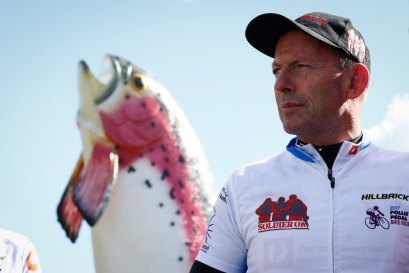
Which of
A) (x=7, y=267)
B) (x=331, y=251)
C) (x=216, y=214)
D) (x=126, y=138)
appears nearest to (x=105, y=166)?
(x=126, y=138)

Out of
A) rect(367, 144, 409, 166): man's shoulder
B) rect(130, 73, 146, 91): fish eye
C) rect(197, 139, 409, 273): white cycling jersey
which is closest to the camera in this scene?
rect(197, 139, 409, 273): white cycling jersey

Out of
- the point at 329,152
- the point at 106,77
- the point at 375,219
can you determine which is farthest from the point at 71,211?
the point at 375,219

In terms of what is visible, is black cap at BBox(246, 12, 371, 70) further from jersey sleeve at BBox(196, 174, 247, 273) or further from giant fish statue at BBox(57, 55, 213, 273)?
giant fish statue at BBox(57, 55, 213, 273)

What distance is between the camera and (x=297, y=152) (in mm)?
1440

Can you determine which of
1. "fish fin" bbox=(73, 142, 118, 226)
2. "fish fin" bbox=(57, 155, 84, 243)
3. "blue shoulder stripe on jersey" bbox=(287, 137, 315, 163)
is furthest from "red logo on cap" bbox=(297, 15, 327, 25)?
"fish fin" bbox=(57, 155, 84, 243)

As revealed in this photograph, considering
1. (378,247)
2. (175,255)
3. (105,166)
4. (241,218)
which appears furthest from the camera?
(105,166)

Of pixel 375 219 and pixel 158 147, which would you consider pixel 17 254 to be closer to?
pixel 158 147

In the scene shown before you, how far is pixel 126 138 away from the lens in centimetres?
432

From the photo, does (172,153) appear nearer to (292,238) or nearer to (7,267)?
(7,267)

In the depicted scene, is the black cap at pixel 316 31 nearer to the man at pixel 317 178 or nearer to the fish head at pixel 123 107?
the man at pixel 317 178

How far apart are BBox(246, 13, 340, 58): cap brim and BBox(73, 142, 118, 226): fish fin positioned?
8.87 ft

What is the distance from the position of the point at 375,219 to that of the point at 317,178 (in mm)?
173

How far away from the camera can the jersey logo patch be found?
1.29m

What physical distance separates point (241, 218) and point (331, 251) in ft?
0.79
